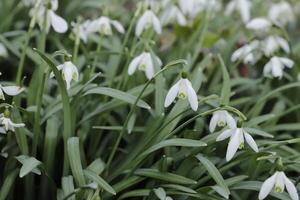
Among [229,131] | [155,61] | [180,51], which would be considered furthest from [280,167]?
[180,51]

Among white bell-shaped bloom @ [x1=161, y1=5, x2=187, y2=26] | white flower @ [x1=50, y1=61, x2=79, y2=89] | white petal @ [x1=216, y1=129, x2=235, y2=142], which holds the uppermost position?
white bell-shaped bloom @ [x1=161, y1=5, x2=187, y2=26]

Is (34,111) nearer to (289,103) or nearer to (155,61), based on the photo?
(155,61)

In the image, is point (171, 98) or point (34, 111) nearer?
point (171, 98)

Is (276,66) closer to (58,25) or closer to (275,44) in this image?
A: (275,44)

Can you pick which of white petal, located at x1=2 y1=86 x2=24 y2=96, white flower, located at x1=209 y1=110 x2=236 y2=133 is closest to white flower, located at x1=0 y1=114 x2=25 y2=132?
white petal, located at x1=2 y1=86 x2=24 y2=96

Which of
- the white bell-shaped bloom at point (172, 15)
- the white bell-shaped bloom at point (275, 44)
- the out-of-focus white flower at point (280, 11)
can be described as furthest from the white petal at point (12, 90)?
the out-of-focus white flower at point (280, 11)

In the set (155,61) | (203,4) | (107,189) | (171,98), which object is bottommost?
(107,189)

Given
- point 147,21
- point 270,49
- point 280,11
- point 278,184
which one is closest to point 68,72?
point 147,21

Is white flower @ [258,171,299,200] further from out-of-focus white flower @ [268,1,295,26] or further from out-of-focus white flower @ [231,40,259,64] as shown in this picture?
out-of-focus white flower @ [268,1,295,26]
